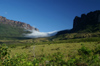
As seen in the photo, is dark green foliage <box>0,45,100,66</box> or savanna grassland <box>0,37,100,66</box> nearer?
dark green foliage <box>0,45,100,66</box>

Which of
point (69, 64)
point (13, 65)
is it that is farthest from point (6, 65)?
point (69, 64)

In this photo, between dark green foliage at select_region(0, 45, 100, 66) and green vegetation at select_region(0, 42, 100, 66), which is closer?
dark green foliage at select_region(0, 45, 100, 66)

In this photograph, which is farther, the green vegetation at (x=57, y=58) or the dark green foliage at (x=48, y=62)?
the green vegetation at (x=57, y=58)

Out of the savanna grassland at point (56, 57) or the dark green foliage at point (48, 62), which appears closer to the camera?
the dark green foliage at point (48, 62)

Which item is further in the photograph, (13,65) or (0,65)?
(0,65)

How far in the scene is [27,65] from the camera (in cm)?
861

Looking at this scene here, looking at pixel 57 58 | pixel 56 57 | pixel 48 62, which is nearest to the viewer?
pixel 48 62

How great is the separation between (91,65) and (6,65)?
7765mm

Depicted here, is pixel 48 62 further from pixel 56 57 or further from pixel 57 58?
pixel 56 57

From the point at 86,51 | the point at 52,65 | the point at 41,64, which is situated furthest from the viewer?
the point at 86,51

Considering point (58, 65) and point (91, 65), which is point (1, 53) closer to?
point (58, 65)

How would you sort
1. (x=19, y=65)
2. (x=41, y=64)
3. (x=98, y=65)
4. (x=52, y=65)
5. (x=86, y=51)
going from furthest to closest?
(x=86, y=51) → (x=41, y=64) → (x=52, y=65) → (x=19, y=65) → (x=98, y=65)

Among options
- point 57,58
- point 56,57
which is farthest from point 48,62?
point 56,57

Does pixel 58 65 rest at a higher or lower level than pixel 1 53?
lower
